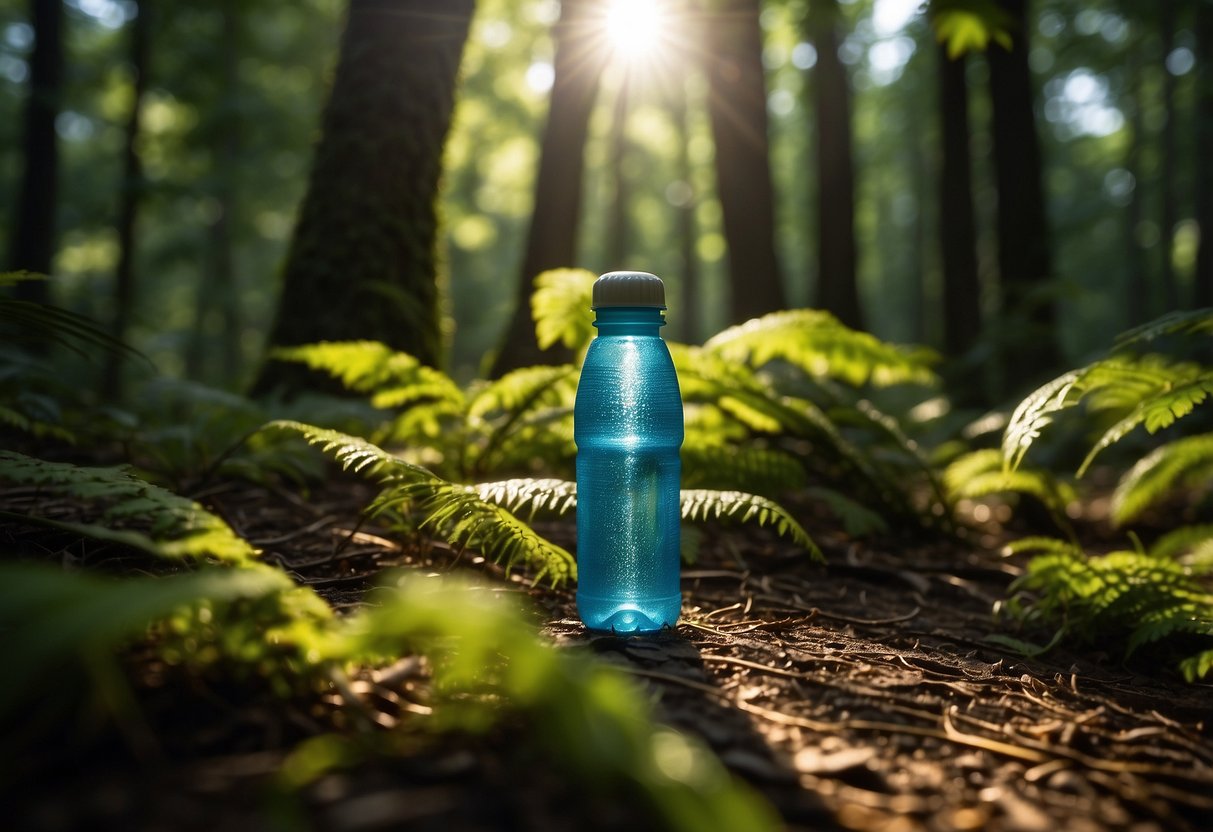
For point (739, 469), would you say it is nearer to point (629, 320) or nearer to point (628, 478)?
point (628, 478)

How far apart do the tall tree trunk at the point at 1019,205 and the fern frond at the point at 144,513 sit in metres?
7.05

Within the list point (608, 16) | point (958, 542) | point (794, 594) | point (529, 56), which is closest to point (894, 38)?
point (529, 56)

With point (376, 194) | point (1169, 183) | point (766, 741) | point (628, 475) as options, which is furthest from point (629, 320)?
point (1169, 183)

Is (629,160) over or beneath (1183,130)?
over

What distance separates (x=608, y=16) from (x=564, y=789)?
280 inches

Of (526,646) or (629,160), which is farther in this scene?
(629,160)

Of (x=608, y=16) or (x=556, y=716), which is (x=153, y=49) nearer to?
(x=608, y=16)

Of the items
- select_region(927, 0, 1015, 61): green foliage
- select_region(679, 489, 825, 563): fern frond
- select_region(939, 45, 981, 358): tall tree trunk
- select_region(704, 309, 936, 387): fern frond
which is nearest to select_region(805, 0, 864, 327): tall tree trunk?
select_region(939, 45, 981, 358): tall tree trunk

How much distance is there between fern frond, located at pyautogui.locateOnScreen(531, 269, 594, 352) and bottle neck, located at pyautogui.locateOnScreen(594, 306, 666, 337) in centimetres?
124

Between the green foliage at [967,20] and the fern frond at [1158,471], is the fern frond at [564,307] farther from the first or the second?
the fern frond at [1158,471]

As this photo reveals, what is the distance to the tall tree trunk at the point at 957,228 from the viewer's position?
31.9ft

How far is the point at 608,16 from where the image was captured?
6953 mm

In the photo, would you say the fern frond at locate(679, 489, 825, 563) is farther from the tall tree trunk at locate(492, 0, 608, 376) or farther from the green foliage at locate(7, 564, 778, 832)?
the tall tree trunk at locate(492, 0, 608, 376)

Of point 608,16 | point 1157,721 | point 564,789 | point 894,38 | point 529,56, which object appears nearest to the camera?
point 564,789
